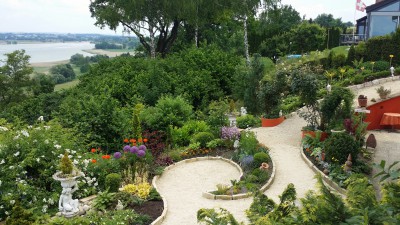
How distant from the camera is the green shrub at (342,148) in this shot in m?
9.75

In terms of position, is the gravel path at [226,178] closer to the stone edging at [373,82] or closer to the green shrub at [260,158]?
the green shrub at [260,158]

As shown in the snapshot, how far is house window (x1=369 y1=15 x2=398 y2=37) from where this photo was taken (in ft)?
93.2

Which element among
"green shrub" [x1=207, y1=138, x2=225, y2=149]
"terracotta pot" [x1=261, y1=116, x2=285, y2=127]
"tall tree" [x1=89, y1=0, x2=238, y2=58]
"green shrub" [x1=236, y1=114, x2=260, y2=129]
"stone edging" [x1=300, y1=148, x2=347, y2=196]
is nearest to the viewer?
"stone edging" [x1=300, y1=148, x2=347, y2=196]

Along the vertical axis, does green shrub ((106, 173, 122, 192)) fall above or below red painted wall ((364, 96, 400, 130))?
below

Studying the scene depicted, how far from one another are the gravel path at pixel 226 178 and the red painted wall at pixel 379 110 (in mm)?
897

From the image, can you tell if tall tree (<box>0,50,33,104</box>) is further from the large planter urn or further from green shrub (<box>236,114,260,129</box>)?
the large planter urn

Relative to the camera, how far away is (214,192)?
895cm

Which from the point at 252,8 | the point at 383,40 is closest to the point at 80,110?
the point at 252,8

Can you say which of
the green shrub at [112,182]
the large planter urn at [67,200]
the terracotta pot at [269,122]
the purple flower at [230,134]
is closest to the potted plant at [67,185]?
the large planter urn at [67,200]

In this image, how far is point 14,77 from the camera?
2784 cm

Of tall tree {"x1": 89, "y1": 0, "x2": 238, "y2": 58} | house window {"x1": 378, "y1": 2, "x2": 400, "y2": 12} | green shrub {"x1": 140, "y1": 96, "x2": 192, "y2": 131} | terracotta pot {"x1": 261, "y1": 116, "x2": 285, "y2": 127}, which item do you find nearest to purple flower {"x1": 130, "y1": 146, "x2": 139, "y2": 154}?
green shrub {"x1": 140, "y1": 96, "x2": 192, "y2": 131}

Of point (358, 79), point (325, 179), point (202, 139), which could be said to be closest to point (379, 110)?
point (358, 79)

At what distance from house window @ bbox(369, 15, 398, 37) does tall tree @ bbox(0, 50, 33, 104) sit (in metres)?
27.2

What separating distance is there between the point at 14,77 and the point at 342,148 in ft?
84.2
